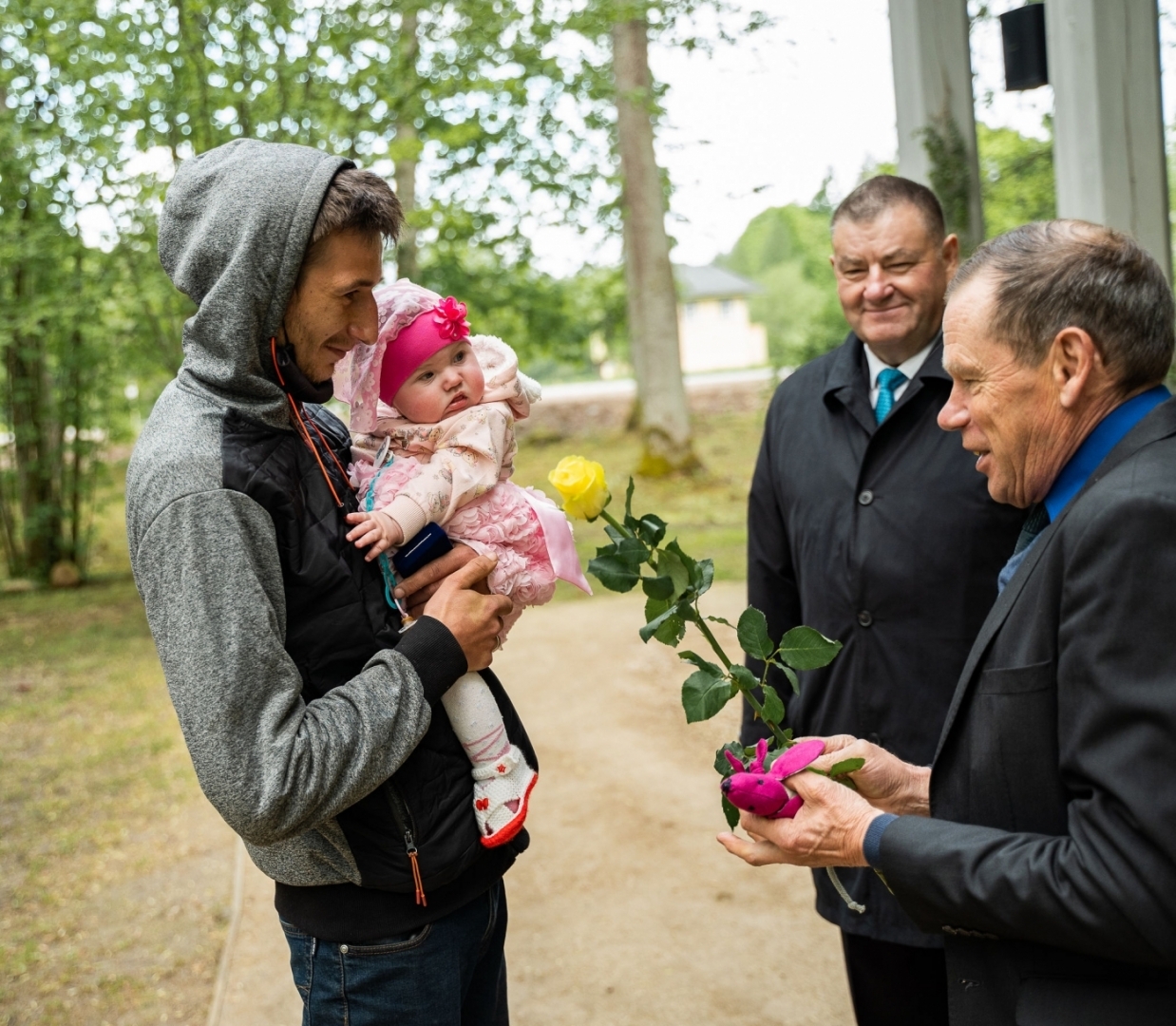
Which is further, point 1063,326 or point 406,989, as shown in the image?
point 406,989

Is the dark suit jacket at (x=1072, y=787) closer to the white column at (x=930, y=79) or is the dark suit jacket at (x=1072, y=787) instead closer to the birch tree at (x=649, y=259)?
the white column at (x=930, y=79)

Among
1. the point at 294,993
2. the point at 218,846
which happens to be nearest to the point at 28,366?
the point at 218,846

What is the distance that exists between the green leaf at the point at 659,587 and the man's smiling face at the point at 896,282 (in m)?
1.20

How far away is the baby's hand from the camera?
71.4 inches

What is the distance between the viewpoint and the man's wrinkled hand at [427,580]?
6.46 ft

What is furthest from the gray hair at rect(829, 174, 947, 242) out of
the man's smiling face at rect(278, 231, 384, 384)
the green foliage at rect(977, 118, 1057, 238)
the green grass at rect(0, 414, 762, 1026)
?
the green grass at rect(0, 414, 762, 1026)

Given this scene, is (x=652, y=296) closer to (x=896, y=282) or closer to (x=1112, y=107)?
(x=1112, y=107)

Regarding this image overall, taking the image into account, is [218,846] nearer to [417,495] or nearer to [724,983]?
[724,983]

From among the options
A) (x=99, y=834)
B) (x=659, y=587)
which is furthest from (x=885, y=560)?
(x=99, y=834)

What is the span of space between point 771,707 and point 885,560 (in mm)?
836

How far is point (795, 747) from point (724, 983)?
2495 mm

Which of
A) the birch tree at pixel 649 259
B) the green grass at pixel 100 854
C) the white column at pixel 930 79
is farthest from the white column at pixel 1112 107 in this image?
the birch tree at pixel 649 259

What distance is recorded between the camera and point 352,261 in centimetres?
179

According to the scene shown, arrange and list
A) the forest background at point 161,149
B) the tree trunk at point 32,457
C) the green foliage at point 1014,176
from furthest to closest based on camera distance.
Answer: the tree trunk at point 32,457
the forest background at point 161,149
the green foliage at point 1014,176
